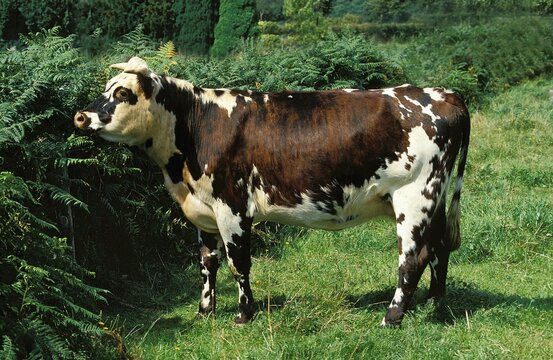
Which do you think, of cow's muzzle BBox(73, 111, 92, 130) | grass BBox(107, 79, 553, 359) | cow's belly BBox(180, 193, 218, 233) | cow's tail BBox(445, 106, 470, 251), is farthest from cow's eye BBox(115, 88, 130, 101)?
cow's tail BBox(445, 106, 470, 251)

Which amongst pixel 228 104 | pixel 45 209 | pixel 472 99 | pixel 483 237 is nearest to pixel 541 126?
pixel 472 99

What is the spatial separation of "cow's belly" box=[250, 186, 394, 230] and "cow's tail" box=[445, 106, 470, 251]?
24.7 inches

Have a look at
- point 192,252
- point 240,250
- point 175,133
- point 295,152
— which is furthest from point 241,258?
point 192,252

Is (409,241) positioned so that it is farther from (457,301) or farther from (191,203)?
(191,203)

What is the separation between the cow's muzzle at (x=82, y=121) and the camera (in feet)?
24.7

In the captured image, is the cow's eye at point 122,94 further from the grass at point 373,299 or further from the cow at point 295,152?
the grass at point 373,299

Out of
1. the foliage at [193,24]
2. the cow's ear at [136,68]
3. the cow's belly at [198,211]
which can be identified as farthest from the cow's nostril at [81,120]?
the foliage at [193,24]

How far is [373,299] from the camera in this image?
8.62 m

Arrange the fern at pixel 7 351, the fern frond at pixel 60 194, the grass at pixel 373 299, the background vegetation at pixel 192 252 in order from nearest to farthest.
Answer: the fern at pixel 7 351
the background vegetation at pixel 192 252
the grass at pixel 373 299
the fern frond at pixel 60 194

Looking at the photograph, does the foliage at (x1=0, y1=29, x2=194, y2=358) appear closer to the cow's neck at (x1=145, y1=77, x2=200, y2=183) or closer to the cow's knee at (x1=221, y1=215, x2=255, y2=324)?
the cow's neck at (x1=145, y1=77, x2=200, y2=183)

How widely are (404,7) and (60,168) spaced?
33.8 meters

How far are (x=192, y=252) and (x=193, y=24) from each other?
2264 centimetres

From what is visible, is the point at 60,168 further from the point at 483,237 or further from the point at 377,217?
the point at 483,237

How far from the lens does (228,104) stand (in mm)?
8055
